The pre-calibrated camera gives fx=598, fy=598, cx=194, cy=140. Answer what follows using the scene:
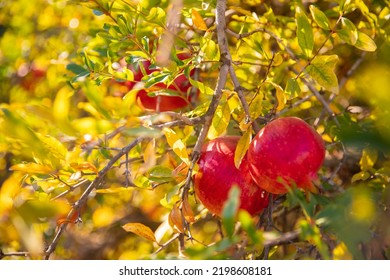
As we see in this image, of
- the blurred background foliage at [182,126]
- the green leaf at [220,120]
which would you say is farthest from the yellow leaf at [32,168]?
the green leaf at [220,120]

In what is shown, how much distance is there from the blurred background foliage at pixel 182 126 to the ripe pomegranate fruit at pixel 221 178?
0.04 m

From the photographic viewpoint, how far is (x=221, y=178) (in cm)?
93

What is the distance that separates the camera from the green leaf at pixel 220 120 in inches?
35.3

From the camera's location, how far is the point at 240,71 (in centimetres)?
123

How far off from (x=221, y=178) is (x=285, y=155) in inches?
4.7

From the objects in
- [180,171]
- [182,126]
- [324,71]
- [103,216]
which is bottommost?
[103,216]

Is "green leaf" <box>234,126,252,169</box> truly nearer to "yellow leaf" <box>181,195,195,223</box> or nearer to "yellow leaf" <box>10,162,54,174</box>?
"yellow leaf" <box>181,195,195,223</box>

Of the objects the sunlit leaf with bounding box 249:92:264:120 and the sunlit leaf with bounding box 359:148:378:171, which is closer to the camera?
the sunlit leaf with bounding box 249:92:264:120

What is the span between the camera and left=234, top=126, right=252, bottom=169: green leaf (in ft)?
2.81

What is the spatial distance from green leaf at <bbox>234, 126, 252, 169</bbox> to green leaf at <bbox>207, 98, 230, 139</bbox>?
5 cm

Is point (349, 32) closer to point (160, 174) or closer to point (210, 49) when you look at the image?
point (210, 49)

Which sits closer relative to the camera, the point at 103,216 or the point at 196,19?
the point at 196,19

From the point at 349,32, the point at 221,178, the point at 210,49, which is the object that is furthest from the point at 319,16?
the point at 221,178

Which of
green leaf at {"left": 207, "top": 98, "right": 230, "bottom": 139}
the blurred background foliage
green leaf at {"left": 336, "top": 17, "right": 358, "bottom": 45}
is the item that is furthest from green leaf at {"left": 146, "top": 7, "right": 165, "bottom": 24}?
green leaf at {"left": 336, "top": 17, "right": 358, "bottom": 45}
